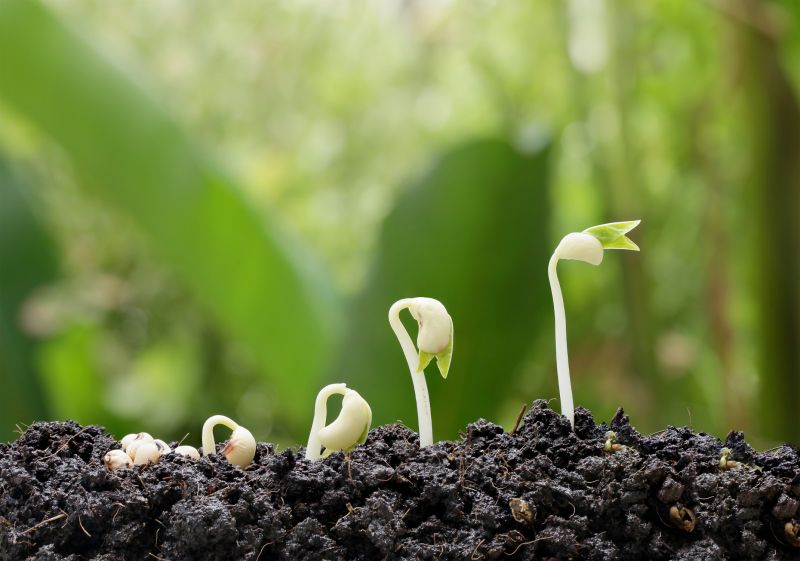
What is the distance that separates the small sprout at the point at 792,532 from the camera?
0.35m

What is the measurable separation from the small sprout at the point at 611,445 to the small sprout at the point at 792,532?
67 millimetres

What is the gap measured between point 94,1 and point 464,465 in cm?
279

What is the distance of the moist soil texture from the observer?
0.35 metres

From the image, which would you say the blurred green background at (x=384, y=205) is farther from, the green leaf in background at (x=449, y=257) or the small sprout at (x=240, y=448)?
the small sprout at (x=240, y=448)

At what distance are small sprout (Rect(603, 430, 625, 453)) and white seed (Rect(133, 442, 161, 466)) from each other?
19 centimetres

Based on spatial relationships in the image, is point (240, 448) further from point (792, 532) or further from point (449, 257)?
point (449, 257)

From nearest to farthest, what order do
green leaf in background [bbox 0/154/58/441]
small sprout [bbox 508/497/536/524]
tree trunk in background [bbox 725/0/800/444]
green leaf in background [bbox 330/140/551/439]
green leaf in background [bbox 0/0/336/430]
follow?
small sprout [bbox 508/497/536/524], green leaf in background [bbox 330/140/551/439], green leaf in background [bbox 0/0/336/430], tree trunk in background [bbox 725/0/800/444], green leaf in background [bbox 0/154/58/441]

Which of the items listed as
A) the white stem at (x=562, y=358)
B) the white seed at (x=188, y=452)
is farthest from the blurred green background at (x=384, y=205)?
the white seed at (x=188, y=452)

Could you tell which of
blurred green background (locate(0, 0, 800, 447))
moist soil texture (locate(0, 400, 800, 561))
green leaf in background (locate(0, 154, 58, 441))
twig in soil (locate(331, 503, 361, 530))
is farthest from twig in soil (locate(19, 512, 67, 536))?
green leaf in background (locate(0, 154, 58, 441))

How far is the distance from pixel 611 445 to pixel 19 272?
140cm

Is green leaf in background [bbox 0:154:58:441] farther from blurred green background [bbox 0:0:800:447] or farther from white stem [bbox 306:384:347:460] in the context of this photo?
white stem [bbox 306:384:347:460]

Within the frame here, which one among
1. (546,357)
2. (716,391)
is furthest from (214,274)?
(716,391)

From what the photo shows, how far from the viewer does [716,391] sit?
241cm

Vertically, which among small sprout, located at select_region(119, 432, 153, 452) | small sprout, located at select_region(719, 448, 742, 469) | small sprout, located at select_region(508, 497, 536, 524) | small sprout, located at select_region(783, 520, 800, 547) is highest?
small sprout, located at select_region(119, 432, 153, 452)
